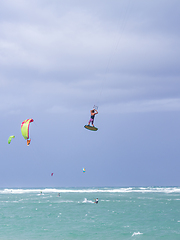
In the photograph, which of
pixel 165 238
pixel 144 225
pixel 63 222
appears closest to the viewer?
pixel 165 238

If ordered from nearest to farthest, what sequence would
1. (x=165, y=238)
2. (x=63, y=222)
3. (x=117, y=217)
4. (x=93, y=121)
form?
(x=165, y=238)
(x=93, y=121)
(x=63, y=222)
(x=117, y=217)

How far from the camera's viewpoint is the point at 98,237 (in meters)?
21.7

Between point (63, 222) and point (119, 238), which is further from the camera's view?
point (63, 222)

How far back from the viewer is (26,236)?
872 inches

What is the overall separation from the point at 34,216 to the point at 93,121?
14.3 meters

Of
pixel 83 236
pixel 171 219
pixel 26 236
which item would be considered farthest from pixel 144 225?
pixel 26 236

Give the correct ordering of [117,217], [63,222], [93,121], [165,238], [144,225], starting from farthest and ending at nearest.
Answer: [117,217]
[63,222]
[144,225]
[93,121]
[165,238]

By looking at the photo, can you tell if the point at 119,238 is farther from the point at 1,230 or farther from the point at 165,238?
the point at 1,230

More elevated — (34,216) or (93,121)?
(93,121)

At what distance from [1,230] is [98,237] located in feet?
25.5

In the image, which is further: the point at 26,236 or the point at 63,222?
the point at 63,222

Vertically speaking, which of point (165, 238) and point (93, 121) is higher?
point (93, 121)

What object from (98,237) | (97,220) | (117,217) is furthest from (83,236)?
(117,217)

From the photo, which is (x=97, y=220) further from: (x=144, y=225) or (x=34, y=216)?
(x=34, y=216)
